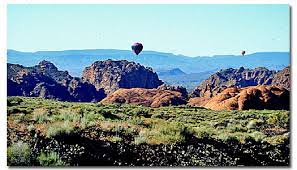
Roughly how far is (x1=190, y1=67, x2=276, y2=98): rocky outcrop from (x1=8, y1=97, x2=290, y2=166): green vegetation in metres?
0.30

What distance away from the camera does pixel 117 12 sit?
7898 mm

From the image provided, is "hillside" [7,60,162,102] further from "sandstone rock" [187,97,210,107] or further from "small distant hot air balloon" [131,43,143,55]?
"sandstone rock" [187,97,210,107]

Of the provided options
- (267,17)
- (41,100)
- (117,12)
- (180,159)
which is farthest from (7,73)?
(267,17)

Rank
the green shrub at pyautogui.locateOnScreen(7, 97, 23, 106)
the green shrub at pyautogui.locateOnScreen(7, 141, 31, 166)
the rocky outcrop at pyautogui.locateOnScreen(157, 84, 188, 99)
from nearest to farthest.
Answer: the green shrub at pyautogui.locateOnScreen(7, 141, 31, 166) → the green shrub at pyautogui.locateOnScreen(7, 97, 23, 106) → the rocky outcrop at pyautogui.locateOnScreen(157, 84, 188, 99)

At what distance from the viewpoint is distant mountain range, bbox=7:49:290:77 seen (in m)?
7.91

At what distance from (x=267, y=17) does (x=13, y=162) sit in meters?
3.80

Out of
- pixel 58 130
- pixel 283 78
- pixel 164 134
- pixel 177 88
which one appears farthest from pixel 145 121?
pixel 283 78

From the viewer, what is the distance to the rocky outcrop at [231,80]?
26.1ft

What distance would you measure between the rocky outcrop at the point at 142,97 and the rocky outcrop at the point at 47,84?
0.56ft

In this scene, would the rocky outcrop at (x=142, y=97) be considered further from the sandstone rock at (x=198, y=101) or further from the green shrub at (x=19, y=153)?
the green shrub at (x=19, y=153)

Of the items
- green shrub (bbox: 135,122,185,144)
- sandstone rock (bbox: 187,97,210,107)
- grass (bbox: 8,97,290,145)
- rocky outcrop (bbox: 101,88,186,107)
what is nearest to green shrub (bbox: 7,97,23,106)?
grass (bbox: 8,97,290,145)

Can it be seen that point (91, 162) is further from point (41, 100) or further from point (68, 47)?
point (68, 47)

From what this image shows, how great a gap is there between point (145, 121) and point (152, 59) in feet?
2.83

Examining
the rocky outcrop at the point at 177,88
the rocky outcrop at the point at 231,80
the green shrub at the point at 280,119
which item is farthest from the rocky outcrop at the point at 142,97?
the green shrub at the point at 280,119
